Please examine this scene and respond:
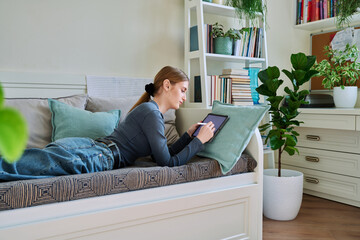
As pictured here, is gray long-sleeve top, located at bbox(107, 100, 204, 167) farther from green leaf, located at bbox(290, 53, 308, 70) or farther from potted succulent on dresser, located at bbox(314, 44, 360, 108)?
potted succulent on dresser, located at bbox(314, 44, 360, 108)

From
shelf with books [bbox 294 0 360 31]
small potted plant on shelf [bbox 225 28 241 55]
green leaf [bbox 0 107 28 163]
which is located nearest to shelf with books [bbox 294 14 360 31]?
shelf with books [bbox 294 0 360 31]

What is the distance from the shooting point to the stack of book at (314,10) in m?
2.84

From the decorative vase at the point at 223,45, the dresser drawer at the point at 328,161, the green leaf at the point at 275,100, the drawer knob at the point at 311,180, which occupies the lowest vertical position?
the drawer knob at the point at 311,180

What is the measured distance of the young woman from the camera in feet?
4.15

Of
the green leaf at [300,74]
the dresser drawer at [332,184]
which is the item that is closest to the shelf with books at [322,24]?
the green leaf at [300,74]

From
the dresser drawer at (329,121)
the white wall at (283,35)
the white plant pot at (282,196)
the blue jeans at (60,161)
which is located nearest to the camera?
the blue jeans at (60,161)

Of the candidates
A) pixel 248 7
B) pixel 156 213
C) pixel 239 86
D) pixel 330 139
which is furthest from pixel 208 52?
pixel 156 213

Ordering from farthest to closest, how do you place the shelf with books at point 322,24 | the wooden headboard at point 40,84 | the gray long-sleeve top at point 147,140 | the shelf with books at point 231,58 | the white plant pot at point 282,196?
the shelf with books at point 322,24 < the shelf with books at point 231,58 < the white plant pot at point 282,196 < the wooden headboard at point 40,84 < the gray long-sleeve top at point 147,140

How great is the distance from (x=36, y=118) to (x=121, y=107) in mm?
507

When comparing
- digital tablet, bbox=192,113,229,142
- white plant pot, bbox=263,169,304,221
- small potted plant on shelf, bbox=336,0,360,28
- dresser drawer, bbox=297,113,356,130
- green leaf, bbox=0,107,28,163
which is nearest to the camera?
green leaf, bbox=0,107,28,163

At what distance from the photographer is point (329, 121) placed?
2.44 metres

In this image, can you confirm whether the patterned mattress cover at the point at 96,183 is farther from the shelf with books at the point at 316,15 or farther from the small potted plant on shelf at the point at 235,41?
the shelf with books at the point at 316,15

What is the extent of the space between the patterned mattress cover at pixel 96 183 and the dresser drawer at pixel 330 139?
1357 millimetres

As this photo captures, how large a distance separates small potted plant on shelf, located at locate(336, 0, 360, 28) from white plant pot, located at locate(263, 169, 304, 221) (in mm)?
1444
